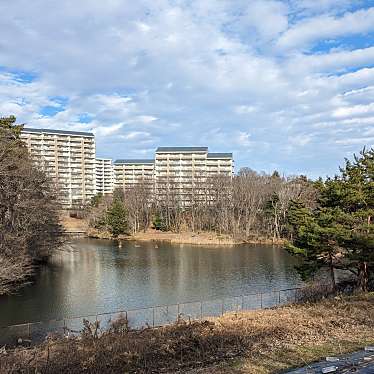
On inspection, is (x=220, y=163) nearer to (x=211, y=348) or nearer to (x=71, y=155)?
(x=71, y=155)

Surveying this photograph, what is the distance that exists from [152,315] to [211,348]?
1143 cm

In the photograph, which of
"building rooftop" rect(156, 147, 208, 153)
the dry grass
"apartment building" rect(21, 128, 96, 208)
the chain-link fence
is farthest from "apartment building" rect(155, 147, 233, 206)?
the dry grass

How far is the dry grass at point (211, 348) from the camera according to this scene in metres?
7.99

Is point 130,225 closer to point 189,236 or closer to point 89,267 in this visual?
point 189,236

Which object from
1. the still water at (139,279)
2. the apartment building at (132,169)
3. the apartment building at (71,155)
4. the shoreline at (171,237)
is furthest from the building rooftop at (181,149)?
the still water at (139,279)

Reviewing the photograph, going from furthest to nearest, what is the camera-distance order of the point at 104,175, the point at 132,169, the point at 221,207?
the point at 104,175 → the point at 132,169 → the point at 221,207

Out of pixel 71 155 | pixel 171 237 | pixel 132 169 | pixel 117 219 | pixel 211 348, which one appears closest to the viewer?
pixel 211 348

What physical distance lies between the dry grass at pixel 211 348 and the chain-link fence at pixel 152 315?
15.3 ft

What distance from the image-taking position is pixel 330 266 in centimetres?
2111

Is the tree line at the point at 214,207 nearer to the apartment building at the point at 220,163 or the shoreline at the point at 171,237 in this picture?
the shoreline at the point at 171,237

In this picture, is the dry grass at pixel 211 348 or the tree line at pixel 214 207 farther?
the tree line at pixel 214 207

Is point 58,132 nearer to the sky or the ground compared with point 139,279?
nearer to the sky

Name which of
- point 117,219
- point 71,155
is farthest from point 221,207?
point 71,155

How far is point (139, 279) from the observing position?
32219 mm
